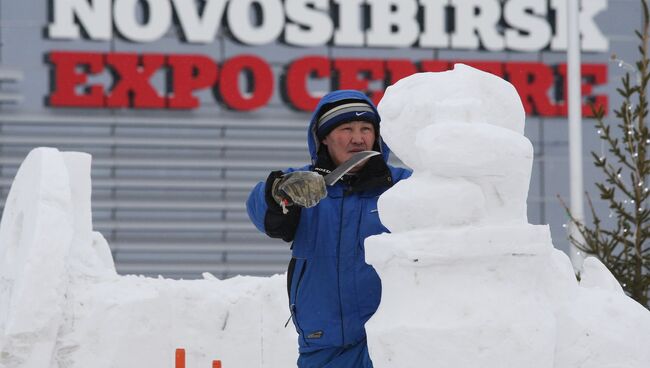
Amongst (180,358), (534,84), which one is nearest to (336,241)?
(180,358)

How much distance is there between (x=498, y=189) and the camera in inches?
124

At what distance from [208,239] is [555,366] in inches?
537

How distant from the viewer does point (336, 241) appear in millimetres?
3939

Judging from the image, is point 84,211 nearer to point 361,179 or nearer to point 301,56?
point 361,179

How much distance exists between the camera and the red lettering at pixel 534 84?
17.4m

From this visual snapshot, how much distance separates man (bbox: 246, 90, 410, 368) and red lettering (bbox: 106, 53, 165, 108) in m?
12.7

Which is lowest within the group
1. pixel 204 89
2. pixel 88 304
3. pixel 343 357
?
pixel 88 304

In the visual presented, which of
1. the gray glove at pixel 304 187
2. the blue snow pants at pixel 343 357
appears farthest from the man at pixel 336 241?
the gray glove at pixel 304 187

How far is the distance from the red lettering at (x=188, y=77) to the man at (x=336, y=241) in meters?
12.7

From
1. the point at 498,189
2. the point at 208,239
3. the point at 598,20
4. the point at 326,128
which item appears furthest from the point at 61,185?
the point at 598,20

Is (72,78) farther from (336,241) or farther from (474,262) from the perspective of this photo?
(474,262)

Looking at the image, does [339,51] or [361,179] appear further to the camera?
[339,51]

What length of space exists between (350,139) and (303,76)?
12.9 m

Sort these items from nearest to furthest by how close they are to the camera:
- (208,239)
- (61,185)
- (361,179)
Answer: (361,179)
(61,185)
(208,239)
